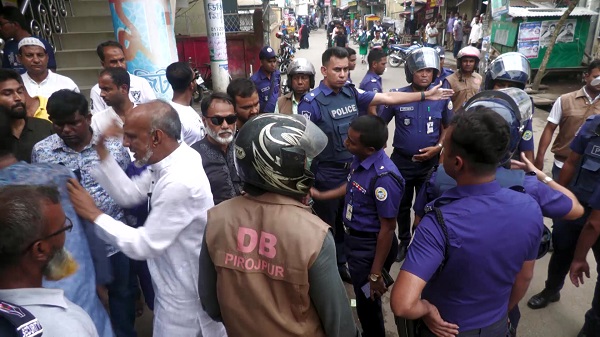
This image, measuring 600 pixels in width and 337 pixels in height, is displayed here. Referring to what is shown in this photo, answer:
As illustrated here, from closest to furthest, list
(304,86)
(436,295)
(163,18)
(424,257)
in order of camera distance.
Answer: (424,257) → (436,295) → (304,86) → (163,18)

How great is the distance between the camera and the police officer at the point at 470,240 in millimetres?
1496

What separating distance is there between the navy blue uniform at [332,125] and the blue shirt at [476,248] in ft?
6.38

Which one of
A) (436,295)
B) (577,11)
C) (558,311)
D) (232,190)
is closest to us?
(436,295)

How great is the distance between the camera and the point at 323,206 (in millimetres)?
3637

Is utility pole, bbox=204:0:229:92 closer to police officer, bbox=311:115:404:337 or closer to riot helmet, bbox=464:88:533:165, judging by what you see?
police officer, bbox=311:115:404:337

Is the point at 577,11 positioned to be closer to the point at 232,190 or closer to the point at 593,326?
the point at 593,326

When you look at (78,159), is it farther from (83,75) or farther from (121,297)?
(83,75)

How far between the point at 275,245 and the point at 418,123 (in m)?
2.82

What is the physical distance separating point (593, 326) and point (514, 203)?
6.09 ft

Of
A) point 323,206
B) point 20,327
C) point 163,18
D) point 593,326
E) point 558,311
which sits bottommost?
point 558,311

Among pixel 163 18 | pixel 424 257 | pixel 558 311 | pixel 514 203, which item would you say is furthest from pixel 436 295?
pixel 163 18

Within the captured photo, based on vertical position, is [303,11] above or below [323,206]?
above

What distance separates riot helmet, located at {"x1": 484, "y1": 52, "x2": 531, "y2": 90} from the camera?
297cm

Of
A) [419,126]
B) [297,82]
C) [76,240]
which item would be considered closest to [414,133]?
[419,126]
